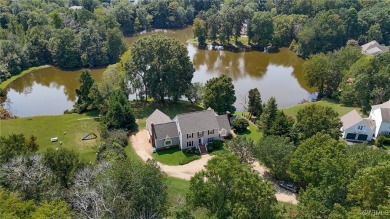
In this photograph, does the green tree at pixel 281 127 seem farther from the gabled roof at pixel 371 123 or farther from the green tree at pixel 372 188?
the green tree at pixel 372 188

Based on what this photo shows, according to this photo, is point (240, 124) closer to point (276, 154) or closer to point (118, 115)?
point (276, 154)

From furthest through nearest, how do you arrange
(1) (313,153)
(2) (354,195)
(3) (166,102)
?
(3) (166,102)
(1) (313,153)
(2) (354,195)

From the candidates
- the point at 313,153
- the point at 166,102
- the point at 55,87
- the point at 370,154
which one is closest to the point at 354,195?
the point at 313,153

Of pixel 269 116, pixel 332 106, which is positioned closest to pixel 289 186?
pixel 269 116

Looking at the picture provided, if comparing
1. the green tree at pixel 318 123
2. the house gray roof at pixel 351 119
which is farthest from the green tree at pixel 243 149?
the house gray roof at pixel 351 119

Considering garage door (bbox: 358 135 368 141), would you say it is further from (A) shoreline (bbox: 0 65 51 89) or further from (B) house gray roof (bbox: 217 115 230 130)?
(A) shoreline (bbox: 0 65 51 89)

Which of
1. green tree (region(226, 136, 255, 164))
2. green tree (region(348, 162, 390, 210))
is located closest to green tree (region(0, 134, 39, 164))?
green tree (region(226, 136, 255, 164))

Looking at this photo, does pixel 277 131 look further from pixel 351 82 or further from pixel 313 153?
pixel 351 82
